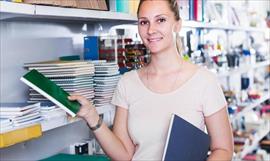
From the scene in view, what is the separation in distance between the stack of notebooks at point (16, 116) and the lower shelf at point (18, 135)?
0.02 m

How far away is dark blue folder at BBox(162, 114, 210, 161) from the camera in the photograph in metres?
1.32

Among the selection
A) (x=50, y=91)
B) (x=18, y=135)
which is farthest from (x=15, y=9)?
(x=18, y=135)

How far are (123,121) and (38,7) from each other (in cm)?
55

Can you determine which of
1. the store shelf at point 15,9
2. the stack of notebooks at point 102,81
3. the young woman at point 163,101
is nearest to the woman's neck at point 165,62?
the young woman at point 163,101

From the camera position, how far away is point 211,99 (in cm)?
150

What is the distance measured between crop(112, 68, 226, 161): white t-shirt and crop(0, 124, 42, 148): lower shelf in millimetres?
404

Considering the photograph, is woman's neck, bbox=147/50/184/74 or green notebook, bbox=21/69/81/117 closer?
green notebook, bbox=21/69/81/117

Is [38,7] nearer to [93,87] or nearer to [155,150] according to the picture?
[93,87]

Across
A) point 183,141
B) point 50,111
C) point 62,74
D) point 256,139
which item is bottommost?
point 256,139

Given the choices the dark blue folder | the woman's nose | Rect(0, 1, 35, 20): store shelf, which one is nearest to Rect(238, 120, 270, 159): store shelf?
the dark blue folder

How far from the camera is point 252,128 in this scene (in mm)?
4020

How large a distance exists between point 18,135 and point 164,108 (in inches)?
21.2

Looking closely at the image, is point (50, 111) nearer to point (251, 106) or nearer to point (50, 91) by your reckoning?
point (50, 91)

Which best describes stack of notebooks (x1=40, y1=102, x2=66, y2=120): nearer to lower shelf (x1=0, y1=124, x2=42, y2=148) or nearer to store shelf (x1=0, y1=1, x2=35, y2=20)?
lower shelf (x1=0, y1=124, x2=42, y2=148)
